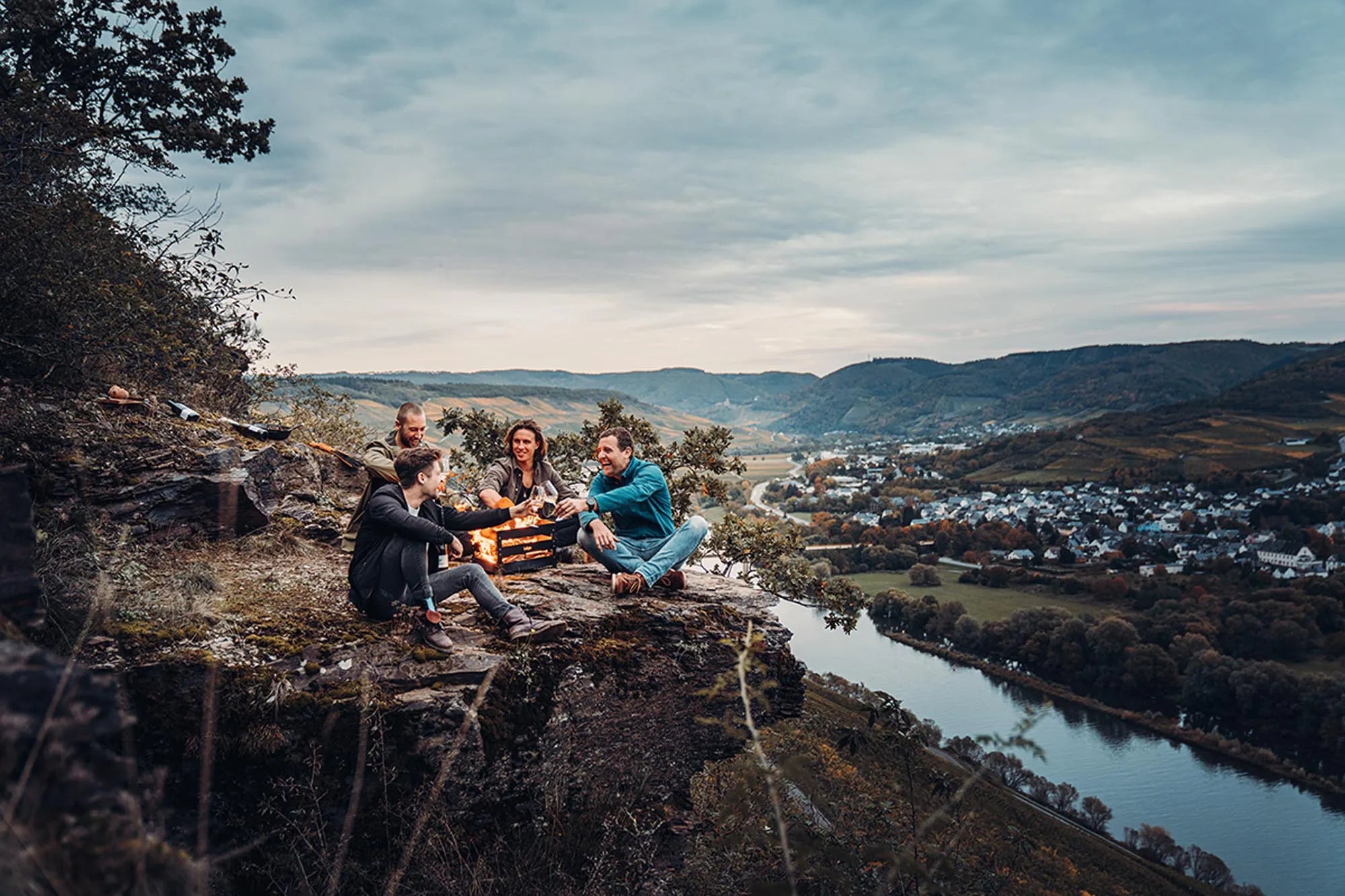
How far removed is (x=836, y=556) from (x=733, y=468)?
79.2 m

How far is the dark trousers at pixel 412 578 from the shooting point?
565 cm

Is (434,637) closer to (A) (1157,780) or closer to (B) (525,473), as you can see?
(B) (525,473)

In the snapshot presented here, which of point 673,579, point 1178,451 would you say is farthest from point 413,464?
point 1178,451

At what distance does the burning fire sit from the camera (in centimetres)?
733

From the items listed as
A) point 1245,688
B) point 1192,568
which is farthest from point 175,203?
point 1192,568

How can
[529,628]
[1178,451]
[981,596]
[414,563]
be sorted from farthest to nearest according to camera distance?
[1178,451]
[981,596]
[529,628]
[414,563]

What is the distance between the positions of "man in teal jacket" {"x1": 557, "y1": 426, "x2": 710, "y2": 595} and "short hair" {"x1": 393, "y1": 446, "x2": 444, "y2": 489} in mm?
1486

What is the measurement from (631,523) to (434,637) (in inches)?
99.7

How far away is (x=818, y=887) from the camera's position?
523 centimetres

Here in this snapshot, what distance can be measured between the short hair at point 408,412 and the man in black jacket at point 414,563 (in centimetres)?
194

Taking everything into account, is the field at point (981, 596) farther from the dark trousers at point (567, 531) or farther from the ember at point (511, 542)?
the ember at point (511, 542)

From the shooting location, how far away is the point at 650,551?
7.46 metres

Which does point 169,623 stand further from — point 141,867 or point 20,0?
point 20,0

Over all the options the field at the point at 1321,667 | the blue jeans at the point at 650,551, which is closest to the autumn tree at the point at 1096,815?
the field at the point at 1321,667
